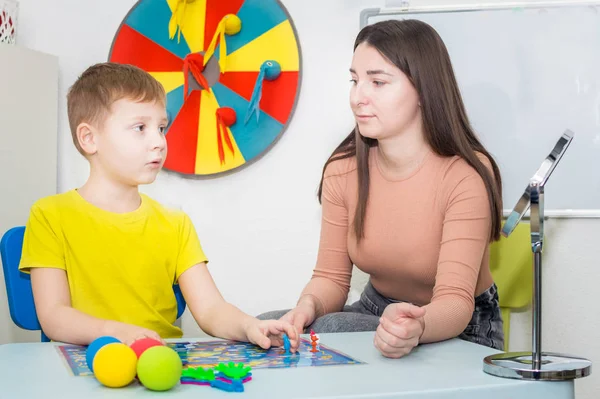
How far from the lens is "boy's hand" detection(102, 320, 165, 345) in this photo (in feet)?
3.30

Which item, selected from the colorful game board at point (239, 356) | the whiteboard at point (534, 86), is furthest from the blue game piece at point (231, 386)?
the whiteboard at point (534, 86)

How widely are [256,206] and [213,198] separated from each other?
141 mm

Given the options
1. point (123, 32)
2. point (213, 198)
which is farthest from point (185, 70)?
point (213, 198)

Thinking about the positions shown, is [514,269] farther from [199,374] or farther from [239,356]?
[199,374]

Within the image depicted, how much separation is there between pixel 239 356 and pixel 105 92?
24.1 inches

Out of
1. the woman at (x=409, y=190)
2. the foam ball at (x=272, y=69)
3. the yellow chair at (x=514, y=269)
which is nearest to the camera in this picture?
the woman at (x=409, y=190)

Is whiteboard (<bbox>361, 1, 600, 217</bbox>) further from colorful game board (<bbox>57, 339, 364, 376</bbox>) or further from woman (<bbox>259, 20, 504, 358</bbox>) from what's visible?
colorful game board (<bbox>57, 339, 364, 376</bbox>)

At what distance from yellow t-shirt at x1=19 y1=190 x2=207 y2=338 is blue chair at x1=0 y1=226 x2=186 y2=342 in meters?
0.05

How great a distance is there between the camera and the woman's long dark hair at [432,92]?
143cm

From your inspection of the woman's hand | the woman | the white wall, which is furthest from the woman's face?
the white wall

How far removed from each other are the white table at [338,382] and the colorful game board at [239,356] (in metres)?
0.02

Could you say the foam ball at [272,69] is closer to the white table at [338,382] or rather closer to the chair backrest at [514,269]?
the chair backrest at [514,269]

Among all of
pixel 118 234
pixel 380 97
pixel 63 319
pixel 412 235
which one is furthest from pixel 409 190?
pixel 63 319

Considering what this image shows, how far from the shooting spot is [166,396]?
0.72 metres
